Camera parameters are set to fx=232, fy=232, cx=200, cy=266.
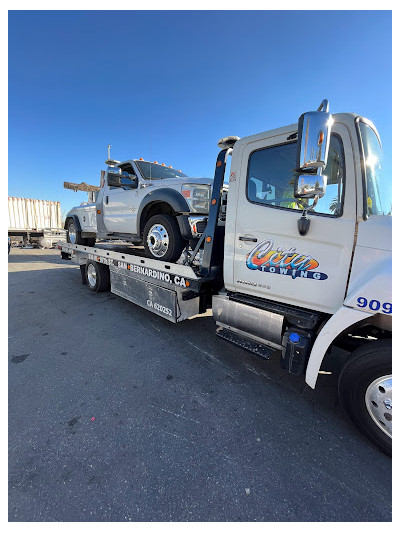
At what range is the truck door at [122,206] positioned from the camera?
4391 mm

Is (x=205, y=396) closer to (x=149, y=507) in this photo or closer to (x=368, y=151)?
(x=149, y=507)

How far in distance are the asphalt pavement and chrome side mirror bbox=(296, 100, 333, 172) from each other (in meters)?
2.19

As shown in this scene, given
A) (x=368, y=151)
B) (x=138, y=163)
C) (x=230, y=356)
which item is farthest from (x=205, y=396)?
(x=138, y=163)

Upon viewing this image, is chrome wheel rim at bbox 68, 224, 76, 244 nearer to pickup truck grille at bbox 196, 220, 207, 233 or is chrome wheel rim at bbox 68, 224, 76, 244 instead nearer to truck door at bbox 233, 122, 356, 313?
pickup truck grille at bbox 196, 220, 207, 233

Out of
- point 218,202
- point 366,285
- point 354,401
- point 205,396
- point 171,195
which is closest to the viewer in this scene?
point 366,285

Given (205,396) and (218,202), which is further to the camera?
(218,202)

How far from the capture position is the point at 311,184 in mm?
1646

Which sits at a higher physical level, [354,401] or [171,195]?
[171,195]

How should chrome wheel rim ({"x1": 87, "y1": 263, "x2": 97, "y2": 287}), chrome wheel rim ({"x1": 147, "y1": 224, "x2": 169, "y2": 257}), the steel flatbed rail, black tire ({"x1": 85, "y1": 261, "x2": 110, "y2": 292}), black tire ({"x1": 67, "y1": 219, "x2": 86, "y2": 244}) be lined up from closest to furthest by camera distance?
the steel flatbed rail
chrome wheel rim ({"x1": 147, "y1": 224, "x2": 169, "y2": 257})
black tire ({"x1": 85, "y1": 261, "x2": 110, "y2": 292})
chrome wheel rim ({"x1": 87, "y1": 263, "x2": 97, "y2": 287})
black tire ({"x1": 67, "y1": 219, "x2": 86, "y2": 244})

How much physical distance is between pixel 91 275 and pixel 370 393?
5.77 metres

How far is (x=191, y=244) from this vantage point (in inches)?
144

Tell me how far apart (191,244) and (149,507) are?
289 centimetres

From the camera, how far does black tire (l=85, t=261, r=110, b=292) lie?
17.7 feet

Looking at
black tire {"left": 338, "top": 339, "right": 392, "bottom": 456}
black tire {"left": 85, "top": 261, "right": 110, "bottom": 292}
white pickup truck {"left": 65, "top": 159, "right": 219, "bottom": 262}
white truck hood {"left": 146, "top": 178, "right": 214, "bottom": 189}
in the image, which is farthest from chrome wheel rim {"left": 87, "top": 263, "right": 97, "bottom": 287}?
black tire {"left": 338, "top": 339, "right": 392, "bottom": 456}
